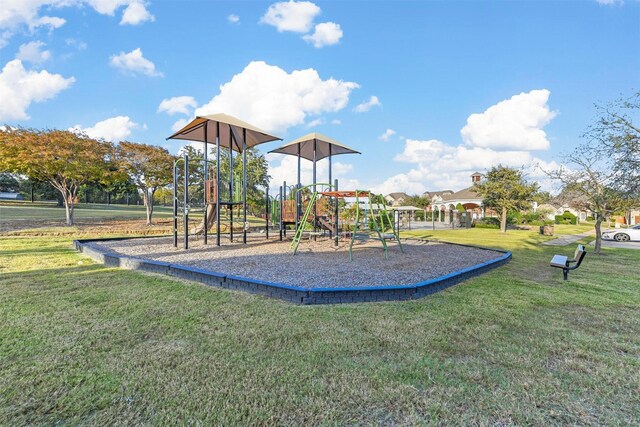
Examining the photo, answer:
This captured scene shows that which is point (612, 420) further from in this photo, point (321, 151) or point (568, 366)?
A: point (321, 151)

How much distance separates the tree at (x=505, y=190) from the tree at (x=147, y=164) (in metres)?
20.5

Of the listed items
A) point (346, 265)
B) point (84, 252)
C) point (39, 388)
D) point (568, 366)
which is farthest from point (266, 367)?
point (84, 252)

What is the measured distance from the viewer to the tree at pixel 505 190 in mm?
21344

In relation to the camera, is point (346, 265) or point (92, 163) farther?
point (92, 163)

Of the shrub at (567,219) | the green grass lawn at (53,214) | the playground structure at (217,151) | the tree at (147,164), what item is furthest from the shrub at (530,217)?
the green grass lawn at (53,214)

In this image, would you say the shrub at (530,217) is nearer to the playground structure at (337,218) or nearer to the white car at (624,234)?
the white car at (624,234)

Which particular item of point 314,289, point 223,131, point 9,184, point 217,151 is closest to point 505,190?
point 223,131

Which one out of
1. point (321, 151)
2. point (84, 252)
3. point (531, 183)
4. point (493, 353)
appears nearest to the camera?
point (493, 353)

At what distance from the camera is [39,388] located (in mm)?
1955

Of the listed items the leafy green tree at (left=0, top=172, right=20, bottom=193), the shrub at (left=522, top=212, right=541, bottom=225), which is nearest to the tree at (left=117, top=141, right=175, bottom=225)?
the shrub at (left=522, top=212, right=541, bottom=225)

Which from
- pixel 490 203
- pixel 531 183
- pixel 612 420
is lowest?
pixel 612 420

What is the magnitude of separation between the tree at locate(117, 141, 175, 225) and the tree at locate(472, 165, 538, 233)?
20.5 m

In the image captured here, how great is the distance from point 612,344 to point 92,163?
17.4 m

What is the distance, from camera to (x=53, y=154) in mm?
12992
